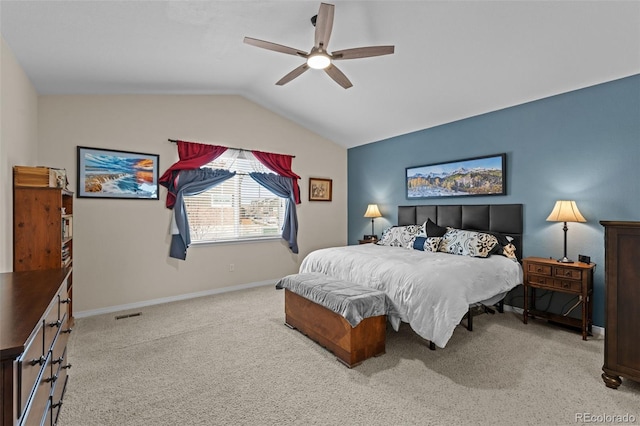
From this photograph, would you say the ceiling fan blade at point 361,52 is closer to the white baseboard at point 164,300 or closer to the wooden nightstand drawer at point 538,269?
the wooden nightstand drawer at point 538,269

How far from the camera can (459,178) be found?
459cm

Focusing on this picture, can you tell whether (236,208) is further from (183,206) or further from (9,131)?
(9,131)

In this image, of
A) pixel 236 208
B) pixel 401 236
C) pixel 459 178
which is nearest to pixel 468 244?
pixel 401 236

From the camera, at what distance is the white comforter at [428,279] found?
2.63 meters

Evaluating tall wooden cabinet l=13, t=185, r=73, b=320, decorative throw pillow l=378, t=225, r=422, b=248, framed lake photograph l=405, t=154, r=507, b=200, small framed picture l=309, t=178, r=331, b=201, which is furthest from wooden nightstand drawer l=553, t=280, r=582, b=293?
tall wooden cabinet l=13, t=185, r=73, b=320

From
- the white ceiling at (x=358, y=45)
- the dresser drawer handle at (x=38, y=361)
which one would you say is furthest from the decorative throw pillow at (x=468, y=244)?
the dresser drawer handle at (x=38, y=361)

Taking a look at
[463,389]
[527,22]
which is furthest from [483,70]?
[463,389]

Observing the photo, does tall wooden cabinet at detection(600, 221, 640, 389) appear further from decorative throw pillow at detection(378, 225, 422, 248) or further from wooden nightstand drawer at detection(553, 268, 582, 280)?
decorative throw pillow at detection(378, 225, 422, 248)

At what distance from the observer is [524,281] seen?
354 cm

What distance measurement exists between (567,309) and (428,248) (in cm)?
164

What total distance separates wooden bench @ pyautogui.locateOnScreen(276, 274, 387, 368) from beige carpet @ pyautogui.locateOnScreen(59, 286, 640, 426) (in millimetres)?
90

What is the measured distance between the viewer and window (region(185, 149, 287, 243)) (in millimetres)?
4875

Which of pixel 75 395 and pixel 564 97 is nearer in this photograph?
pixel 75 395

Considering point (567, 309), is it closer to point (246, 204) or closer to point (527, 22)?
point (527, 22)
